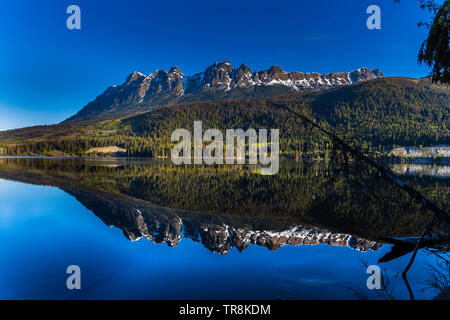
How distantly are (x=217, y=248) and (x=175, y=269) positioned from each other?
8.70ft

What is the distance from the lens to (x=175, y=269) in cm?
962

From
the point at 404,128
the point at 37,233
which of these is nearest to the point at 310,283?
the point at 37,233

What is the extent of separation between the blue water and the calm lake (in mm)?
37

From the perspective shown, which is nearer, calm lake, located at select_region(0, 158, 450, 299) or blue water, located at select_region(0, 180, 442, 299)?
calm lake, located at select_region(0, 158, 450, 299)

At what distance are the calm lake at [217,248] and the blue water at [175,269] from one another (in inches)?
1.5

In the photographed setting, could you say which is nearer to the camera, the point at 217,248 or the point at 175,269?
the point at 175,269

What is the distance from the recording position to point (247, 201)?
2370 centimetres

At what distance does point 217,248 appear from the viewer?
11820 mm

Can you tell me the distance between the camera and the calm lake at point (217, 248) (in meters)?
7.84

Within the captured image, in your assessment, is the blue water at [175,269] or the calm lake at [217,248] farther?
the blue water at [175,269]

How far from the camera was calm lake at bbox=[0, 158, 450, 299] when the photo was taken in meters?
7.84

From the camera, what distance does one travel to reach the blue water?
794cm
